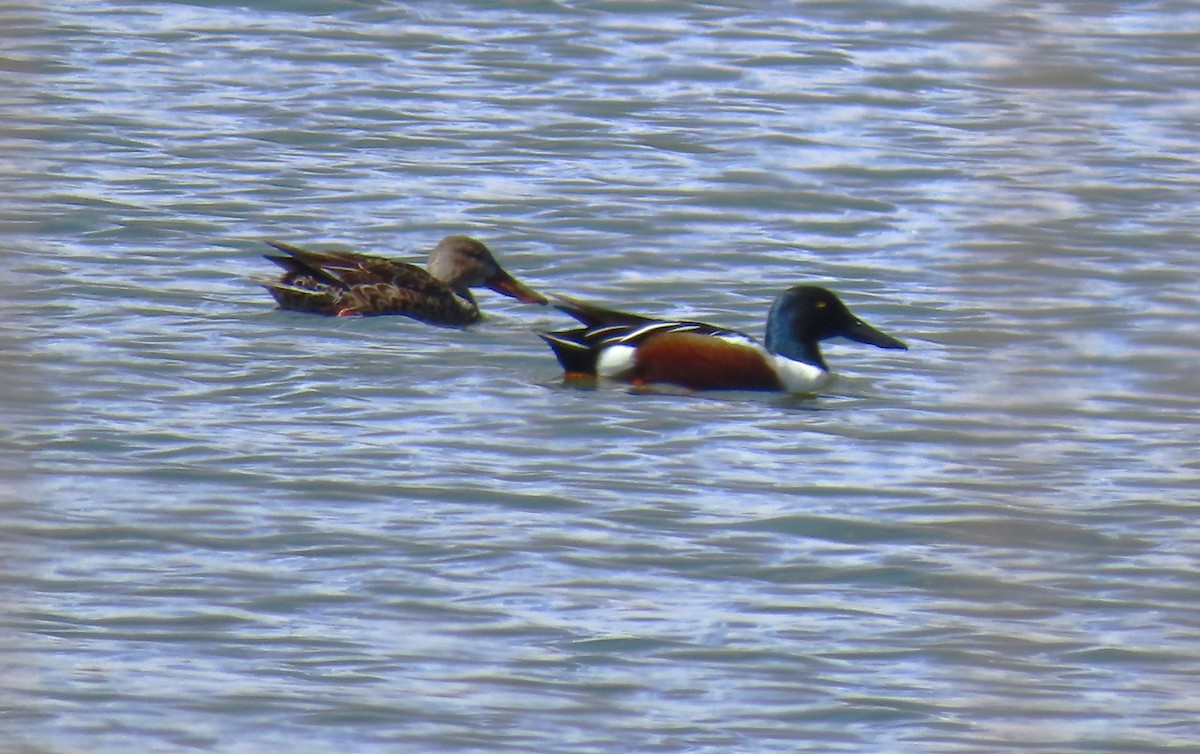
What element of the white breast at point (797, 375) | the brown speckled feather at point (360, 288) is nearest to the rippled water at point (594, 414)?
the brown speckled feather at point (360, 288)

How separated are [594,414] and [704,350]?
74 centimetres

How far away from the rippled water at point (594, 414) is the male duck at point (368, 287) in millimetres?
114

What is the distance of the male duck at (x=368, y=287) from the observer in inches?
427

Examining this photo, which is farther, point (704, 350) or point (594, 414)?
point (704, 350)

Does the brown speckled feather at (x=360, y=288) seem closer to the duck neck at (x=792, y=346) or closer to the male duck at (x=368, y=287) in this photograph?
the male duck at (x=368, y=287)

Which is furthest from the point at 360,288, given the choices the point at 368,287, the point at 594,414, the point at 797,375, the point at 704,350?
the point at 797,375

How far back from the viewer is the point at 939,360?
10.4 metres

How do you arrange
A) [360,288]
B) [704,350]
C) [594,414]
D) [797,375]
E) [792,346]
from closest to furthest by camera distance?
[594,414] → [704,350] → [797,375] → [792,346] → [360,288]

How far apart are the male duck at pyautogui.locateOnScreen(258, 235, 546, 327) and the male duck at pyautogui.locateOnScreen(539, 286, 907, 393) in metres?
0.84

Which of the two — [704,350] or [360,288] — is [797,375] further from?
[360,288]

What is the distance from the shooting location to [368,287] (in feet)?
36.1

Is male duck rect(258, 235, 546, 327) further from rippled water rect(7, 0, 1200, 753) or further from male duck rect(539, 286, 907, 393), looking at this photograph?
male duck rect(539, 286, 907, 393)

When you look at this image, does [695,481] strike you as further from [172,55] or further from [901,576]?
[172,55]

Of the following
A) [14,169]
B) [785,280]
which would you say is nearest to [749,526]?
[785,280]
